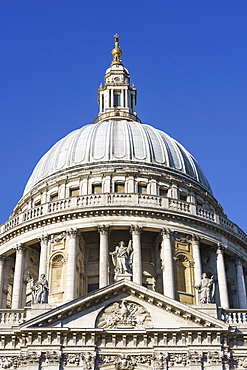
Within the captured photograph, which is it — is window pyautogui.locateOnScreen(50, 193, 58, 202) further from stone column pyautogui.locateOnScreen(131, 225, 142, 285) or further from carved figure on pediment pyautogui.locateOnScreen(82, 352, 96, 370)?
carved figure on pediment pyautogui.locateOnScreen(82, 352, 96, 370)

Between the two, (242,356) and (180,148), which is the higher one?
(180,148)

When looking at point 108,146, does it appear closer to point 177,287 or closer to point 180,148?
point 180,148

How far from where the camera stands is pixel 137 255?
51.2 m

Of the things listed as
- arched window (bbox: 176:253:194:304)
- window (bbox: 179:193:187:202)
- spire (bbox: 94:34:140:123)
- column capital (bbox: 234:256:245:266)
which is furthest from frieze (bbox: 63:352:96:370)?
spire (bbox: 94:34:140:123)

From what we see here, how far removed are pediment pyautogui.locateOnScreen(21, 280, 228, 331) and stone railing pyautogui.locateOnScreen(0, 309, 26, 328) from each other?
2.13 meters

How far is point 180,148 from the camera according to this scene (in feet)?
211

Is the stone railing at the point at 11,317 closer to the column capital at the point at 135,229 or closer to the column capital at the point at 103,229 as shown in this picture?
the column capital at the point at 103,229

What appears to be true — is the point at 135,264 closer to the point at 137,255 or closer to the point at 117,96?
the point at 137,255

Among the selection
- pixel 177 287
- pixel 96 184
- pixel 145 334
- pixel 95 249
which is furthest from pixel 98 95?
pixel 145 334

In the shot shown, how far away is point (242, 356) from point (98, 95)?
40244 millimetres

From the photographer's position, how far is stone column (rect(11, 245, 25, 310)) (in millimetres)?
51594

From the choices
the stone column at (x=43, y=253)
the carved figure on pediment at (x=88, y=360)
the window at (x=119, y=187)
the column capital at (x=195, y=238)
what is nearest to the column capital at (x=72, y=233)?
the stone column at (x=43, y=253)

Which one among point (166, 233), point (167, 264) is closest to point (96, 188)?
point (166, 233)

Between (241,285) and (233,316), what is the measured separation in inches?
623
